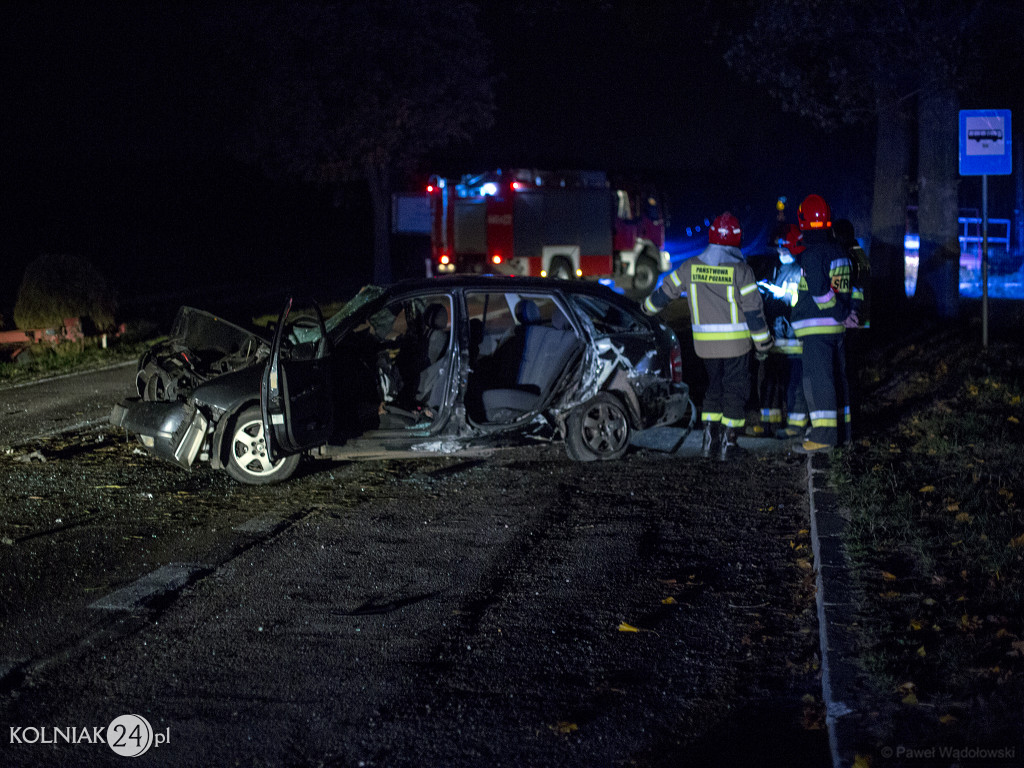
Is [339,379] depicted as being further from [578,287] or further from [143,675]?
[143,675]

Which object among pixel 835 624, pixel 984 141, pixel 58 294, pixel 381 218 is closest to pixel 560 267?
pixel 381 218

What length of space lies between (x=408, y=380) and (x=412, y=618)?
10.5 feet

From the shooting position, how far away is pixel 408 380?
7.93m

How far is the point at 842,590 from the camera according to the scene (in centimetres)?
495

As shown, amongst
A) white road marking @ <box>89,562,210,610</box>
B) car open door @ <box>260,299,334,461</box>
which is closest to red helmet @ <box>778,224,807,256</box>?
car open door @ <box>260,299,334,461</box>

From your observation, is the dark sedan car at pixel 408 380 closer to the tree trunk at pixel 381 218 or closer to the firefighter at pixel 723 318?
the firefighter at pixel 723 318

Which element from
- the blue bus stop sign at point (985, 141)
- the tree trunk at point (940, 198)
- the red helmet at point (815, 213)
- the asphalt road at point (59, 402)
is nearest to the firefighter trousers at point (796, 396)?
the red helmet at point (815, 213)

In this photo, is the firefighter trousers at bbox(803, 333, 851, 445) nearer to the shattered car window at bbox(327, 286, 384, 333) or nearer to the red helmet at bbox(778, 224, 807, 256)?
the red helmet at bbox(778, 224, 807, 256)

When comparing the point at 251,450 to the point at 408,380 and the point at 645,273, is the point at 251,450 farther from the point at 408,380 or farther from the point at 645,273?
the point at 645,273

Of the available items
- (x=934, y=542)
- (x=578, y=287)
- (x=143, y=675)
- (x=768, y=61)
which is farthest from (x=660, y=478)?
(x=768, y=61)

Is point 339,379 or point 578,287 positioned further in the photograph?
point 578,287

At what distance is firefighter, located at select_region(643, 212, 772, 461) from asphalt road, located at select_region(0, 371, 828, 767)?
734 mm

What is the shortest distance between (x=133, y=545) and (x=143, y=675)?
1.83 metres

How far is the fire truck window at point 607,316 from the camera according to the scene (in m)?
8.09
